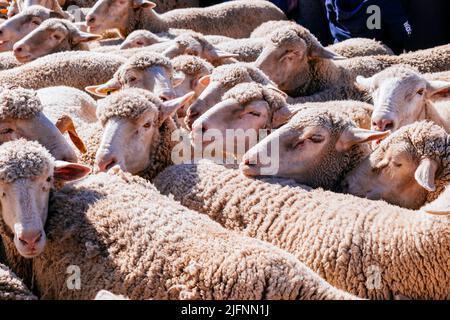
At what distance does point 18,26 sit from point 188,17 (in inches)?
77.6

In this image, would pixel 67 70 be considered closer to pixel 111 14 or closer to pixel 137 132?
pixel 111 14

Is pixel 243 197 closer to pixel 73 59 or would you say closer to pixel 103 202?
pixel 103 202

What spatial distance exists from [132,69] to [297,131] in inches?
56.7

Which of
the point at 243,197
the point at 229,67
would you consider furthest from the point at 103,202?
the point at 229,67

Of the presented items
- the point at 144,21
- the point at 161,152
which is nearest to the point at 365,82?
the point at 161,152

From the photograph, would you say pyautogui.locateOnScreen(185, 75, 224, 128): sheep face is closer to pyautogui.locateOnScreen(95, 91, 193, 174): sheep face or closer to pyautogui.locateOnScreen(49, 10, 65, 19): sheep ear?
pyautogui.locateOnScreen(95, 91, 193, 174): sheep face

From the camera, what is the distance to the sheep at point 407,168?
398cm

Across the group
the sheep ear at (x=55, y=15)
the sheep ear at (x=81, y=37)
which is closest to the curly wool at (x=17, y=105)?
the sheep ear at (x=81, y=37)

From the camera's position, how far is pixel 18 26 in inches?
299

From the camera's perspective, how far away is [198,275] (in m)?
3.09

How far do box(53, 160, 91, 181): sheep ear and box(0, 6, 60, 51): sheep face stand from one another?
411cm

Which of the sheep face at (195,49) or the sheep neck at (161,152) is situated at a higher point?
the sheep neck at (161,152)

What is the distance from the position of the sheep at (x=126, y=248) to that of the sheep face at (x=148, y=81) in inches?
57.6

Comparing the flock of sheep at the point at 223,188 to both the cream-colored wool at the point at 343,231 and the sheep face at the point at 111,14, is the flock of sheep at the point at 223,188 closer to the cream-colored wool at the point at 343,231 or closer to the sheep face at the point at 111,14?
the cream-colored wool at the point at 343,231
